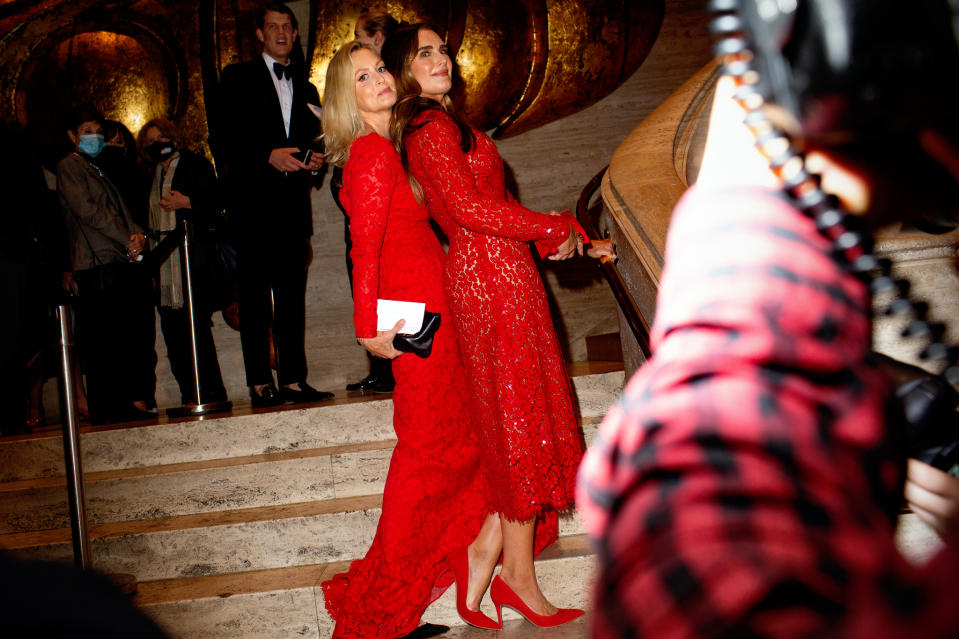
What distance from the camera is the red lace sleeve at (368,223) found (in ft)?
7.47

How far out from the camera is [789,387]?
316 millimetres

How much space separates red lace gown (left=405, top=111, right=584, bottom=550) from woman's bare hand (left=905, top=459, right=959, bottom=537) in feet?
5.59

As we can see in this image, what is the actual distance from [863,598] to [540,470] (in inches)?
79.0

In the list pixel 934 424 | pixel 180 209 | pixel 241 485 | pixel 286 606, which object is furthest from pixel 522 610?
pixel 180 209

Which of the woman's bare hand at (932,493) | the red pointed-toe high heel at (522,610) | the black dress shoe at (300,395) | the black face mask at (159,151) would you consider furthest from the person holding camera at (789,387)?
the black face mask at (159,151)

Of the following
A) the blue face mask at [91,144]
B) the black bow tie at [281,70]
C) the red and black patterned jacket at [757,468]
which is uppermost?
the black bow tie at [281,70]

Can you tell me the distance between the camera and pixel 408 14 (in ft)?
18.5

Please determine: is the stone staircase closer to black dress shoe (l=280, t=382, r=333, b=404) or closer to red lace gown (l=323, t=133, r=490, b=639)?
red lace gown (l=323, t=133, r=490, b=639)

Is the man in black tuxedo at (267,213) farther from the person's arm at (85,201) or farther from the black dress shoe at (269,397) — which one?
the person's arm at (85,201)

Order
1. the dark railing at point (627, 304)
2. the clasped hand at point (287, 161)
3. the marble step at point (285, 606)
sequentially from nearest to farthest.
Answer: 1. the dark railing at point (627, 304)
2. the marble step at point (285, 606)
3. the clasped hand at point (287, 161)

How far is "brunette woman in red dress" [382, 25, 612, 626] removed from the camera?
87.0 inches

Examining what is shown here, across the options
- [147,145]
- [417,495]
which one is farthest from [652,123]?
[147,145]

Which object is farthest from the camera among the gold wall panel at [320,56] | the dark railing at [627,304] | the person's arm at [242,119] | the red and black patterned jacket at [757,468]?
the gold wall panel at [320,56]

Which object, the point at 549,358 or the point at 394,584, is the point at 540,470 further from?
the point at 394,584
